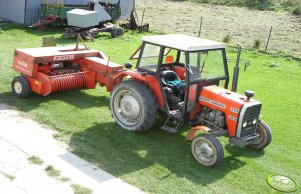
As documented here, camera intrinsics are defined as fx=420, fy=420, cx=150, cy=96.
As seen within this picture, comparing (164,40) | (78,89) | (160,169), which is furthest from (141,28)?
(160,169)

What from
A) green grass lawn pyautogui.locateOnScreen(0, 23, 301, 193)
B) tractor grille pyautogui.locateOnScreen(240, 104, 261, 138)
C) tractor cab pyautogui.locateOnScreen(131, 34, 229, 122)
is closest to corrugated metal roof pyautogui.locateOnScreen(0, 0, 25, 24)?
green grass lawn pyautogui.locateOnScreen(0, 23, 301, 193)

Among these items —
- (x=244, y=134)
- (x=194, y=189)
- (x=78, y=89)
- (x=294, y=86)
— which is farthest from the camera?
(x=294, y=86)

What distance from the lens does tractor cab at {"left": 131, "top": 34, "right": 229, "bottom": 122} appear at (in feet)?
24.7

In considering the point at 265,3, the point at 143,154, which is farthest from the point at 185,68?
the point at 265,3

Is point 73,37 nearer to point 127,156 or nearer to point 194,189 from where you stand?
point 127,156

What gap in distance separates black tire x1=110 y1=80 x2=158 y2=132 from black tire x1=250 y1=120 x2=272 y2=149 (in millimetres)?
1947

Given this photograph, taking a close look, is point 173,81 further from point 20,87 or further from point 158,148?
point 20,87

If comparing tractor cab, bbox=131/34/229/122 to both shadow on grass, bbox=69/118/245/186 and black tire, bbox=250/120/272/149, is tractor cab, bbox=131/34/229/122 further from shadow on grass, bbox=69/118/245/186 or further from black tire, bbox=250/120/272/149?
black tire, bbox=250/120/272/149

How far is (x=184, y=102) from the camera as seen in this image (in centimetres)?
754

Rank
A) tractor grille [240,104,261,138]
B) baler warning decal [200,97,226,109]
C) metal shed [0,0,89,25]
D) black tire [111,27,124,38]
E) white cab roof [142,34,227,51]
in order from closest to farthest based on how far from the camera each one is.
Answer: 1. tractor grille [240,104,261,138]
2. baler warning decal [200,97,226,109]
3. white cab roof [142,34,227,51]
4. black tire [111,27,124,38]
5. metal shed [0,0,89,25]

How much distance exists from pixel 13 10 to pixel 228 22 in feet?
43.4

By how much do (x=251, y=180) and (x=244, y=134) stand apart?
0.88 metres

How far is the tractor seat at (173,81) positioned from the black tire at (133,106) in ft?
1.46

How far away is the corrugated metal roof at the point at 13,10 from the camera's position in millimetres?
19625
